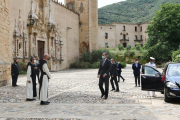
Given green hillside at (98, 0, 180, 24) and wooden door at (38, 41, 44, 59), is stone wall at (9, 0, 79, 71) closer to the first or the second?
wooden door at (38, 41, 44, 59)

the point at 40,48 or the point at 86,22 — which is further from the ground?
the point at 86,22

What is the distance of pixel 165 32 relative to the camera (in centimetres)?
3819

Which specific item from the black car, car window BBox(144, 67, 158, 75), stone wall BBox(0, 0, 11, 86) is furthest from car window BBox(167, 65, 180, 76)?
stone wall BBox(0, 0, 11, 86)

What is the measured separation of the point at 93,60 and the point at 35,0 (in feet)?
50.3

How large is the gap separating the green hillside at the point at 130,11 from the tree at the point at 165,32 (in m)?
56.8

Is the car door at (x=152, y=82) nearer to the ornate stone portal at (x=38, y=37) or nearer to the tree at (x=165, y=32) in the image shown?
the ornate stone portal at (x=38, y=37)

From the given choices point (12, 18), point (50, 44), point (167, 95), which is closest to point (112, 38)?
point (50, 44)

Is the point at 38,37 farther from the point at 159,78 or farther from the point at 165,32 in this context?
the point at 165,32

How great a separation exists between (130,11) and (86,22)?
8230 cm

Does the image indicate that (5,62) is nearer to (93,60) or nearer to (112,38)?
(93,60)

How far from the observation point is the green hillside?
101625mm

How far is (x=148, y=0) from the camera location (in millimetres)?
129250

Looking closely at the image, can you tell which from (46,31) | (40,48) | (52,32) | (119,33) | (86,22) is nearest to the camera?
(40,48)

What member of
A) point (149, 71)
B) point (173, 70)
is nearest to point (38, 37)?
point (149, 71)
